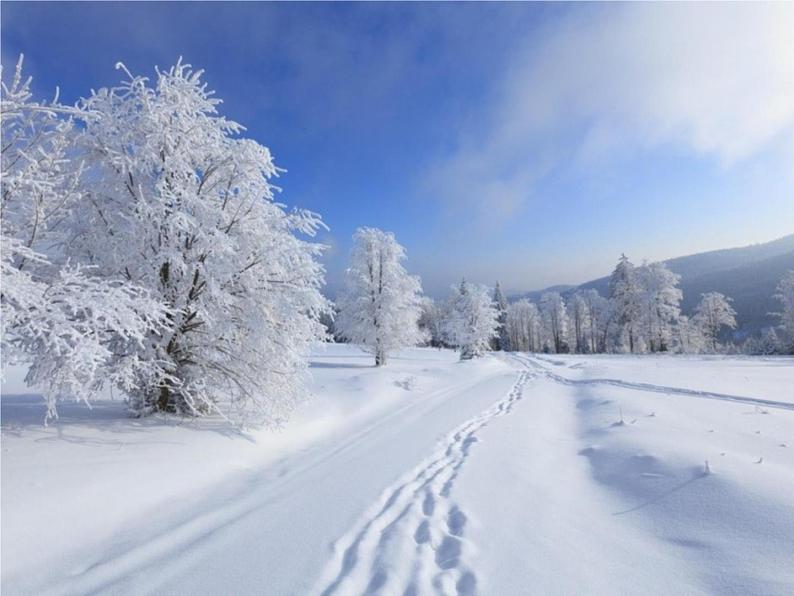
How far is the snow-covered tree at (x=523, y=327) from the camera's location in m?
90.8

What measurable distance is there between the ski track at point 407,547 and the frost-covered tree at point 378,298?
21012 mm

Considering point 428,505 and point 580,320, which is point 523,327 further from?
point 428,505

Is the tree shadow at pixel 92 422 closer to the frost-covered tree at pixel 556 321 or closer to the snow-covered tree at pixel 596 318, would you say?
the snow-covered tree at pixel 596 318

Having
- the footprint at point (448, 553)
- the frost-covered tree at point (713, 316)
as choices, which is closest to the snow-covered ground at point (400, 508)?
the footprint at point (448, 553)

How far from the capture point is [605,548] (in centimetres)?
359

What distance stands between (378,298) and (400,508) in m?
22.5

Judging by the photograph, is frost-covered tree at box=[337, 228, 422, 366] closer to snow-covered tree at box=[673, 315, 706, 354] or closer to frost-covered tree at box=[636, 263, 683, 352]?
frost-covered tree at box=[636, 263, 683, 352]

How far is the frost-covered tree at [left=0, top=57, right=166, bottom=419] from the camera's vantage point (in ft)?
14.4

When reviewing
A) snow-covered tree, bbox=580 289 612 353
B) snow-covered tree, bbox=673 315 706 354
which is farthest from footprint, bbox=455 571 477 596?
snow-covered tree, bbox=580 289 612 353

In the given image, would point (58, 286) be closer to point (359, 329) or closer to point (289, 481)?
point (289, 481)

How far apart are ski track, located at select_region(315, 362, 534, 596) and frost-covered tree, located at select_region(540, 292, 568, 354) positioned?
7791 cm

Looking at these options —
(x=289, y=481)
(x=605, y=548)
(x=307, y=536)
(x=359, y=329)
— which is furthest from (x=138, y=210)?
(x=359, y=329)

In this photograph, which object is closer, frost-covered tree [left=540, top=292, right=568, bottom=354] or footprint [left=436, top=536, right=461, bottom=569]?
footprint [left=436, top=536, right=461, bottom=569]

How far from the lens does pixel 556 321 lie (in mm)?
80250
